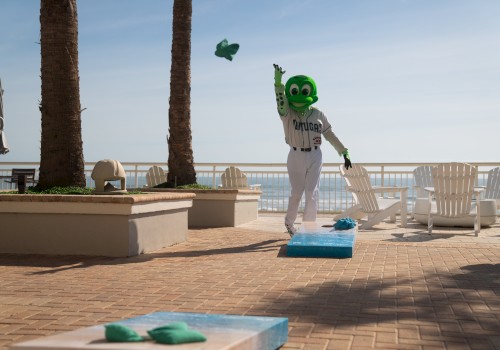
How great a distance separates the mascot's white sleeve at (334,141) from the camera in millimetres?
9586

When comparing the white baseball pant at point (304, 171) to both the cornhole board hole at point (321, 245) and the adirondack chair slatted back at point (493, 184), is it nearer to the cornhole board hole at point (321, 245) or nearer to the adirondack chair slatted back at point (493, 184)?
the cornhole board hole at point (321, 245)

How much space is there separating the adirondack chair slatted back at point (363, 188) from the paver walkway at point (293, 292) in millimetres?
3141

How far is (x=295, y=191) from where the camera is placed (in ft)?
30.6

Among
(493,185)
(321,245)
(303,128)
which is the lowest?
(321,245)

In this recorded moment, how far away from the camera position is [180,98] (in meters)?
12.6

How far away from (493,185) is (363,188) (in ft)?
12.1

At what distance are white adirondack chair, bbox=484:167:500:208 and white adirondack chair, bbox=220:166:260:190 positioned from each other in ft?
16.8

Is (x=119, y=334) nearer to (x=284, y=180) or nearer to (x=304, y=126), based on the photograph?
(x=304, y=126)

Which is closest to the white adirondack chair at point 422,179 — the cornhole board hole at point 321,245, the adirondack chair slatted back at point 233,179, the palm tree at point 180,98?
the adirondack chair slatted back at point 233,179

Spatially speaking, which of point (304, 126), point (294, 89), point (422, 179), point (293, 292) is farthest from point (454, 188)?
point (293, 292)

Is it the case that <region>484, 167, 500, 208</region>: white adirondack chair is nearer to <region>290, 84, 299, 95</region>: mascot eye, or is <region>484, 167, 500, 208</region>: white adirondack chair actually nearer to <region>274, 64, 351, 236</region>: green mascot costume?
<region>274, 64, 351, 236</region>: green mascot costume

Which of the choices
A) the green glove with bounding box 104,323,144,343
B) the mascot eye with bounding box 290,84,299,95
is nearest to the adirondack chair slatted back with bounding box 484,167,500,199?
the mascot eye with bounding box 290,84,299,95

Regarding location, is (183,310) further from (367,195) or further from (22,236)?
(367,195)

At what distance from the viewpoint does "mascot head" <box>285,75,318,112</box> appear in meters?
9.19
